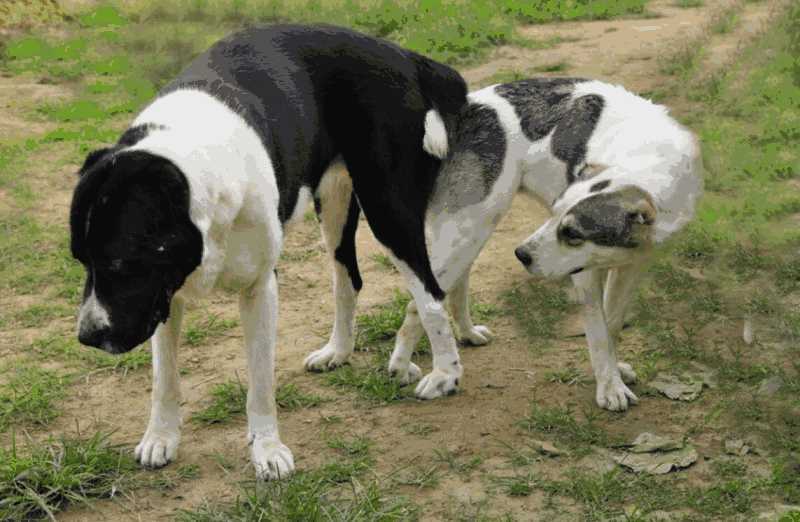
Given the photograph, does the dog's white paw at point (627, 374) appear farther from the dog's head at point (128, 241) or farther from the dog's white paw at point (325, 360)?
the dog's head at point (128, 241)

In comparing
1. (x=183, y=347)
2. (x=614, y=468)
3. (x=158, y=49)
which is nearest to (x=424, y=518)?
(x=614, y=468)

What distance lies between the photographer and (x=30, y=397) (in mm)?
5504

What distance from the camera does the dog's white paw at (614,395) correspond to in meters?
5.36

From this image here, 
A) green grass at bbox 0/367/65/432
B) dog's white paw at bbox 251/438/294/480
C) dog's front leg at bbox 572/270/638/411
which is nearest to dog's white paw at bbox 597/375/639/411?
dog's front leg at bbox 572/270/638/411

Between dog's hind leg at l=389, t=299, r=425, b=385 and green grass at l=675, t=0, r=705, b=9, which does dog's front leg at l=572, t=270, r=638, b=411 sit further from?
green grass at l=675, t=0, r=705, b=9

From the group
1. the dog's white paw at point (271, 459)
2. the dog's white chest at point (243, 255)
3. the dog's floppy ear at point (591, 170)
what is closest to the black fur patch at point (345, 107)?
the dog's white chest at point (243, 255)

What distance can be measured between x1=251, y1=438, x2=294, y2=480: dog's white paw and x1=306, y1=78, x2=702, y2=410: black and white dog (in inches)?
37.7

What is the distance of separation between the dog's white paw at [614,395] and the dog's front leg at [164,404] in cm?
198

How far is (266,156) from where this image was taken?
456 centimetres

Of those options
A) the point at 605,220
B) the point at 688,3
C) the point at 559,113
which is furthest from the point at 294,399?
the point at 688,3

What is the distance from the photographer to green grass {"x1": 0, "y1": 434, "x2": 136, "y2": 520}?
4.52 meters

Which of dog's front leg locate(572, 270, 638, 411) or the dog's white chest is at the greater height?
the dog's white chest

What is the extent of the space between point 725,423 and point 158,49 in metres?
7.81

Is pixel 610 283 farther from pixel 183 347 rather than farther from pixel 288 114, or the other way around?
pixel 183 347
